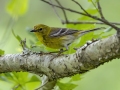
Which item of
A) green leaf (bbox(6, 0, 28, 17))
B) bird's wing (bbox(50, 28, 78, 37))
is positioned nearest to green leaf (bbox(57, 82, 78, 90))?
green leaf (bbox(6, 0, 28, 17))

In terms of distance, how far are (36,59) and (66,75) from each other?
0.62 ft

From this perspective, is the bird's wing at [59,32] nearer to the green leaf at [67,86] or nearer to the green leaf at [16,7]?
the green leaf at [67,86]

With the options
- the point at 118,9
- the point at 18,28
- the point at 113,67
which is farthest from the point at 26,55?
the point at 18,28

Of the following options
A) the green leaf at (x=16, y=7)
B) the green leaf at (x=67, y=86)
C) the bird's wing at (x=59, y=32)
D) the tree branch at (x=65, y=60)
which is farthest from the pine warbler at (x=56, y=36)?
the green leaf at (x=16, y=7)

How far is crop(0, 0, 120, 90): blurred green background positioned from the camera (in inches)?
40.3

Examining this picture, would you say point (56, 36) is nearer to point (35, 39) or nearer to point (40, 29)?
point (40, 29)

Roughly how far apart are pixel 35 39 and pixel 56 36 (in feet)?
1.10

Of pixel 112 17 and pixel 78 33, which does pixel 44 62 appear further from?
pixel 112 17

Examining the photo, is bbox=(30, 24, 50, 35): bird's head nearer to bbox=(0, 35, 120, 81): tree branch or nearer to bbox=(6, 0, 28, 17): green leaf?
bbox=(0, 35, 120, 81): tree branch

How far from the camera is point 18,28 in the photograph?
3.80 meters

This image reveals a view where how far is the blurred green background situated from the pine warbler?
90 millimetres

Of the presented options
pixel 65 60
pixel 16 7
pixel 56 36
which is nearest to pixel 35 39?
pixel 56 36

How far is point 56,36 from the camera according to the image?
204 centimetres

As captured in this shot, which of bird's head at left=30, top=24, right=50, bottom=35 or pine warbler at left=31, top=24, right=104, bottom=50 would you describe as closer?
pine warbler at left=31, top=24, right=104, bottom=50
